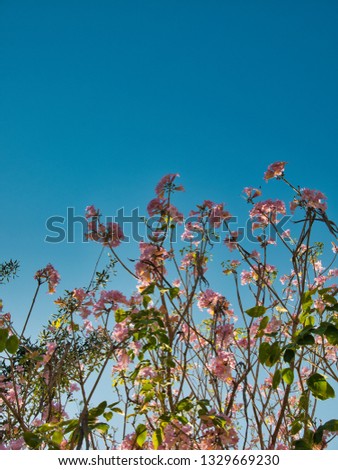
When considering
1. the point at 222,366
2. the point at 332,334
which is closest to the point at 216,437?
the point at 222,366

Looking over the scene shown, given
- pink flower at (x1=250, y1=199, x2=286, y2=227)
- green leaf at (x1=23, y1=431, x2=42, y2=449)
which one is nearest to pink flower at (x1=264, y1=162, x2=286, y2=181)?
pink flower at (x1=250, y1=199, x2=286, y2=227)

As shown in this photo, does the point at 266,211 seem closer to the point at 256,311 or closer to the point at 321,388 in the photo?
the point at 256,311

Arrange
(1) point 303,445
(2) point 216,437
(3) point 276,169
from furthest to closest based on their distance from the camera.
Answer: (3) point 276,169 → (2) point 216,437 → (1) point 303,445

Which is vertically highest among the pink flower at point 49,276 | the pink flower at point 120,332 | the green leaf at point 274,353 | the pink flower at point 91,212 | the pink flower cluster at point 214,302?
the pink flower at point 91,212

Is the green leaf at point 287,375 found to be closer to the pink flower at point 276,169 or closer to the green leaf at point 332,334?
the green leaf at point 332,334

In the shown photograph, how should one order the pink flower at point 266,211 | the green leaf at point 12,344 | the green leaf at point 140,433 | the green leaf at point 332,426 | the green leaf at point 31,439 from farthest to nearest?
the pink flower at point 266,211, the green leaf at point 140,433, the green leaf at point 12,344, the green leaf at point 31,439, the green leaf at point 332,426

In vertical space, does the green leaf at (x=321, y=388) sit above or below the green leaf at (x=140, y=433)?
above

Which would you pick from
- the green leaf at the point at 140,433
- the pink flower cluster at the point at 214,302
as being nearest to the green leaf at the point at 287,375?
the green leaf at the point at 140,433

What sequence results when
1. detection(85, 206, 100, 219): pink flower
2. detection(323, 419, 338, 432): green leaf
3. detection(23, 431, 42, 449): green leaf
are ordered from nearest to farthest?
detection(323, 419, 338, 432): green leaf < detection(23, 431, 42, 449): green leaf < detection(85, 206, 100, 219): pink flower

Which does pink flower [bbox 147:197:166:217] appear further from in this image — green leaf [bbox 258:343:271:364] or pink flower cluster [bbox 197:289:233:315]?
green leaf [bbox 258:343:271:364]

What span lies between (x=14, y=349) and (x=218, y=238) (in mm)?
1611
